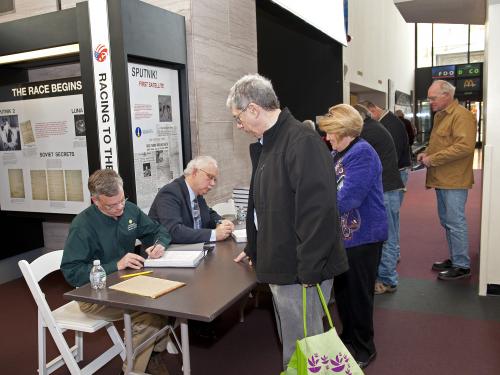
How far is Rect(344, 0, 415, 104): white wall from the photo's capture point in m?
9.20

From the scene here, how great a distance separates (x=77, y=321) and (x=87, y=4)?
210 cm

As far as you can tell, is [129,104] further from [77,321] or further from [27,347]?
[27,347]

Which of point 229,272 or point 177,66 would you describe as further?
point 177,66

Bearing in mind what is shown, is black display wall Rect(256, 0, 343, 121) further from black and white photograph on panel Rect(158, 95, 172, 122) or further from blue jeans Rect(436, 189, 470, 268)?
blue jeans Rect(436, 189, 470, 268)

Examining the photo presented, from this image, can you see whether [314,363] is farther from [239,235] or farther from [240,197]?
[240,197]

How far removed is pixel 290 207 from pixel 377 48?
10742mm

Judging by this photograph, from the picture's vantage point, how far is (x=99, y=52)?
123 inches

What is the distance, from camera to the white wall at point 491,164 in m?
3.44

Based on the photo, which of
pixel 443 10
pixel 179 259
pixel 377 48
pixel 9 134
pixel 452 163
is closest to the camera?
pixel 179 259

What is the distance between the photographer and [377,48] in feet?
37.6

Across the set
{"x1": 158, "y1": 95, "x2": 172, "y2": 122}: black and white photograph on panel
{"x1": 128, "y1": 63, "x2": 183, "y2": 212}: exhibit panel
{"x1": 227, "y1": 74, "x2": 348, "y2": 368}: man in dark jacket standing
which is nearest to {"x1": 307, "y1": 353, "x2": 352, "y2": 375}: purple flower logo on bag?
{"x1": 227, "y1": 74, "x2": 348, "y2": 368}: man in dark jacket standing

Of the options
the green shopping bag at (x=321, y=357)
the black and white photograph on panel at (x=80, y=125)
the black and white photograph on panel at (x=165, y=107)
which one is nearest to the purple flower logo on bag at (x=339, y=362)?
the green shopping bag at (x=321, y=357)

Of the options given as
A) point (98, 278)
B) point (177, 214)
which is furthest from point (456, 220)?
point (98, 278)

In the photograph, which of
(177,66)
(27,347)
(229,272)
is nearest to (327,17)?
(177,66)
